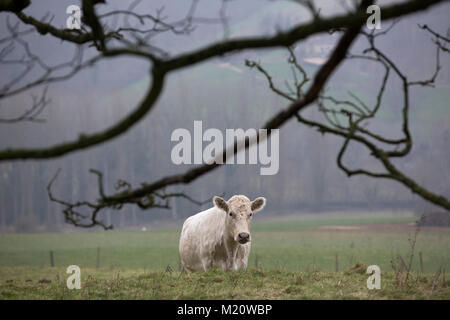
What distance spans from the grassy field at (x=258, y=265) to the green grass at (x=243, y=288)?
13 mm

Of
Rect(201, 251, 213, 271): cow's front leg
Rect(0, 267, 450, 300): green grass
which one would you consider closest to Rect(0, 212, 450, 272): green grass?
Rect(201, 251, 213, 271): cow's front leg

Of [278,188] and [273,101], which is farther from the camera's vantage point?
[273,101]

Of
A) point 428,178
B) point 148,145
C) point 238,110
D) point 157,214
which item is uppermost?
point 238,110

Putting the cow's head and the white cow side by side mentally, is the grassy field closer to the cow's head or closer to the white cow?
the white cow

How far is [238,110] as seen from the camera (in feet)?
193

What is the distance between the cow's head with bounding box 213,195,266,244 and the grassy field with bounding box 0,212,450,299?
0.63 meters

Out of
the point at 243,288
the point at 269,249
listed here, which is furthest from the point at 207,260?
the point at 269,249

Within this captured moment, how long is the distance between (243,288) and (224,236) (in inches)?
61.6

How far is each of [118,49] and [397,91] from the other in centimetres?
5945

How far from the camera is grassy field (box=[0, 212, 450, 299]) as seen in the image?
6.93 m

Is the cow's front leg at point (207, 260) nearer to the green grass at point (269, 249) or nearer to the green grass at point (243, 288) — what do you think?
the green grass at point (243, 288)

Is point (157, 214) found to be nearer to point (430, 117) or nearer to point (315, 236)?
point (315, 236)

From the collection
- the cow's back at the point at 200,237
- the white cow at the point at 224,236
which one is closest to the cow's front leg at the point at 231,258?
the white cow at the point at 224,236
